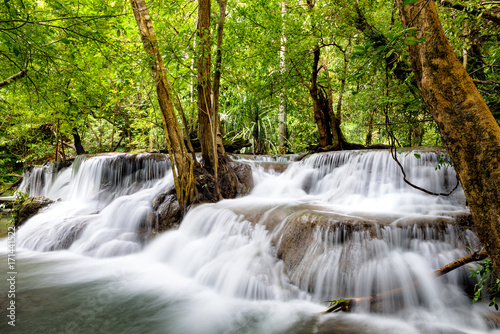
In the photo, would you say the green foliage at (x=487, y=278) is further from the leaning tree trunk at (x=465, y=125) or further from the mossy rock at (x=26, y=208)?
the mossy rock at (x=26, y=208)

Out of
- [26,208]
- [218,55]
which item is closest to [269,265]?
[218,55]

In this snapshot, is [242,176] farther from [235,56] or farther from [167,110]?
[235,56]

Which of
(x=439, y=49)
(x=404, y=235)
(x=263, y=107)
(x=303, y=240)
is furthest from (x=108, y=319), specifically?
(x=263, y=107)

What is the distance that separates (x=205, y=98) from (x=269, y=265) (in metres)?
4.06

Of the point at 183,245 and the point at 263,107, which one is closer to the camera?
the point at 183,245

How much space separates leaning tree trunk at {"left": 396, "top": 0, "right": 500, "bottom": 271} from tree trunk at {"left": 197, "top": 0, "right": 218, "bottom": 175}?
4.14 metres

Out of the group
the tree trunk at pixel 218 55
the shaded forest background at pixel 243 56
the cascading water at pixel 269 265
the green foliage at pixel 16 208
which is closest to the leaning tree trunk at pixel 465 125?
the shaded forest background at pixel 243 56

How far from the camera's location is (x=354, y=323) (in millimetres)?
2676

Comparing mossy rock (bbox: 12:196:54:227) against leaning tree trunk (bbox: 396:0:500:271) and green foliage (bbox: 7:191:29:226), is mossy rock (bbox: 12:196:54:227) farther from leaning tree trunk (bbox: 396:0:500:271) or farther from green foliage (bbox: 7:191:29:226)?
leaning tree trunk (bbox: 396:0:500:271)

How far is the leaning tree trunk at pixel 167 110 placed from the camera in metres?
4.91

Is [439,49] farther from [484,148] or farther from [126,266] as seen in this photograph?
[126,266]

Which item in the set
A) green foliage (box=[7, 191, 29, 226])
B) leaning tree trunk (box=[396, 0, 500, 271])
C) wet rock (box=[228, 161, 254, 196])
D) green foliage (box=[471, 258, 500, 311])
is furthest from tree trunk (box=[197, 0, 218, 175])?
green foliage (box=[7, 191, 29, 226])

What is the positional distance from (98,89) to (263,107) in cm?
726

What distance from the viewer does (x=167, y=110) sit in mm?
5555
